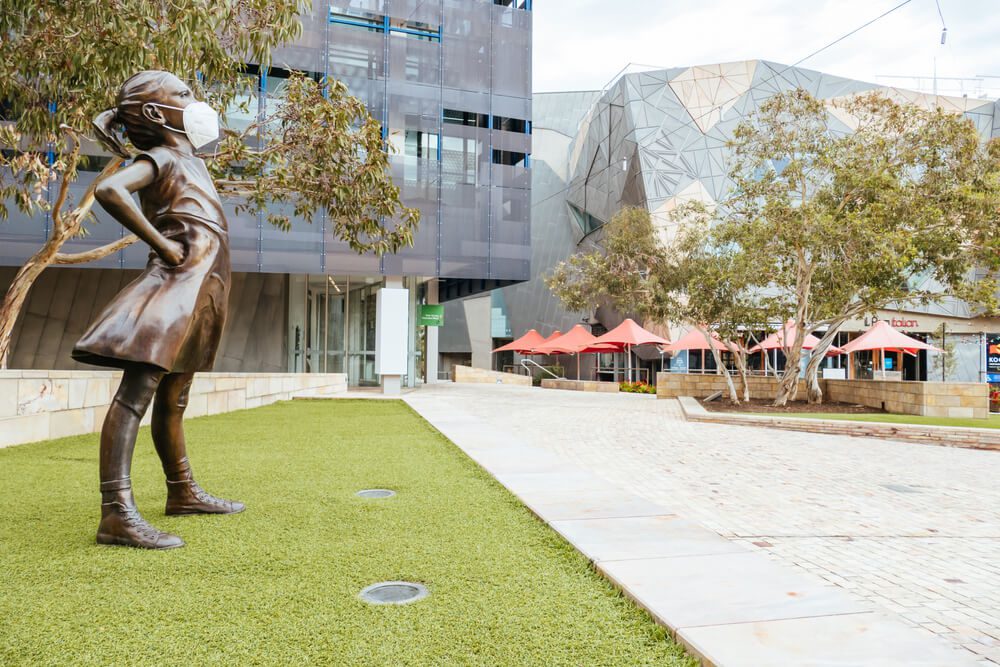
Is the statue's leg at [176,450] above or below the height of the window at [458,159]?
below

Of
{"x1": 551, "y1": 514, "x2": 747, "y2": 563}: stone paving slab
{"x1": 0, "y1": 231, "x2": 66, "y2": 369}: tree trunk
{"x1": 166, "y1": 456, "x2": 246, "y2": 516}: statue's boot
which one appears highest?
{"x1": 0, "y1": 231, "x2": 66, "y2": 369}: tree trunk

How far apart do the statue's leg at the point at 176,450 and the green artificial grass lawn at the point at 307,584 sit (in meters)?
0.10

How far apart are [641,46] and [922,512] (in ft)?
139

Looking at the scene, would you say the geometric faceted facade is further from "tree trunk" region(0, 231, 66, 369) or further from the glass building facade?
"tree trunk" region(0, 231, 66, 369)

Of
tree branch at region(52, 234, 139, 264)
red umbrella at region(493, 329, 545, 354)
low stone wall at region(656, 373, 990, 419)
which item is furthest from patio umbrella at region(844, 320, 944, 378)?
tree branch at region(52, 234, 139, 264)

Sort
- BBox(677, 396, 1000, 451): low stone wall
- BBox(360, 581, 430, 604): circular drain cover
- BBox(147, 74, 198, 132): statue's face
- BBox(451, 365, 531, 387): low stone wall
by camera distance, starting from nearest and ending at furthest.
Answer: BBox(360, 581, 430, 604): circular drain cover
BBox(147, 74, 198, 132): statue's face
BBox(677, 396, 1000, 451): low stone wall
BBox(451, 365, 531, 387): low stone wall

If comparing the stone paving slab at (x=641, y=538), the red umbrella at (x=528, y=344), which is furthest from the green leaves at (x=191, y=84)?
the red umbrella at (x=528, y=344)

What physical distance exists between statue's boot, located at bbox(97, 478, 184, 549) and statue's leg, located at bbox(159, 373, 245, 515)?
1.67ft

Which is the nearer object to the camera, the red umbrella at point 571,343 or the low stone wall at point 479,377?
the red umbrella at point 571,343

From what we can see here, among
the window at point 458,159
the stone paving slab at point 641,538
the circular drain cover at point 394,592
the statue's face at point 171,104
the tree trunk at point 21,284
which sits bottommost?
the stone paving slab at point 641,538

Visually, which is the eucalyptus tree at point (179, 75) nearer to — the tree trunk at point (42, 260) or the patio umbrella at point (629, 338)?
the tree trunk at point (42, 260)

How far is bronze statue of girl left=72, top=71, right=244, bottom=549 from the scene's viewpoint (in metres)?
3.49

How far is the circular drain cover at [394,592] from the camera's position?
9.81 feet

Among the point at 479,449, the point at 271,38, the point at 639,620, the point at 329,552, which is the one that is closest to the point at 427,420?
the point at 479,449
